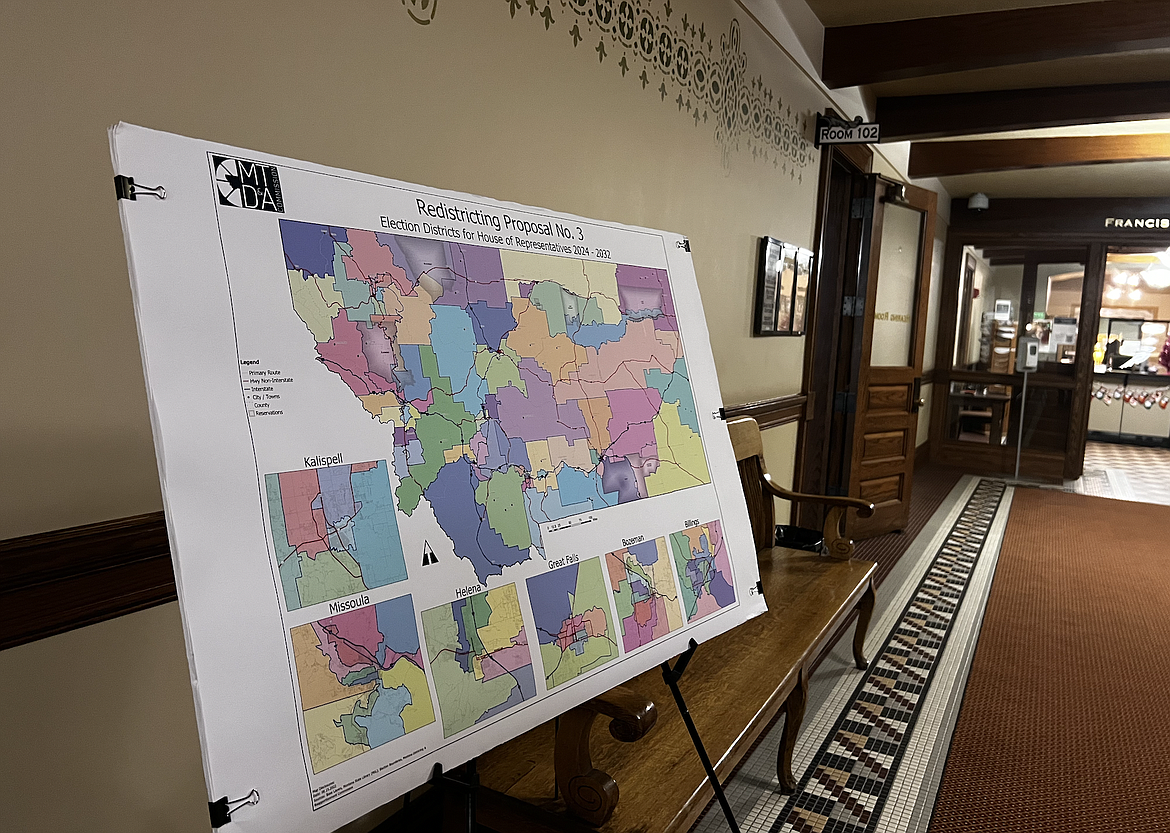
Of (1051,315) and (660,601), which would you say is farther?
(1051,315)

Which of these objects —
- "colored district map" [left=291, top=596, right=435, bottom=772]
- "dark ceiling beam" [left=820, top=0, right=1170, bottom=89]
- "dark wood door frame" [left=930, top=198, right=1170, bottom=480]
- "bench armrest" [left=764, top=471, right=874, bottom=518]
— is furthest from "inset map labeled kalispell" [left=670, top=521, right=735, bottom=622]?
"dark wood door frame" [left=930, top=198, right=1170, bottom=480]

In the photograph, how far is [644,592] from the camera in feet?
4.55

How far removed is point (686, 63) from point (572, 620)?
7.29 ft

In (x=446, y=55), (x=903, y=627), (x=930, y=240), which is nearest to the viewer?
(x=446, y=55)

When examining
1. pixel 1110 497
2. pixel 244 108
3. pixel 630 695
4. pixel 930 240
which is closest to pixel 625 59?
pixel 244 108

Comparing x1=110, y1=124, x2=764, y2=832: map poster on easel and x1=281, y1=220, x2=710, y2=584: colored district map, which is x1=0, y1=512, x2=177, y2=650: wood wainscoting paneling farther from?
x1=281, y1=220, x2=710, y2=584: colored district map

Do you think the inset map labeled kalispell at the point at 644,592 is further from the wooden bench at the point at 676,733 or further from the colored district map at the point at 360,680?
the colored district map at the point at 360,680

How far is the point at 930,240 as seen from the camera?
5504 mm

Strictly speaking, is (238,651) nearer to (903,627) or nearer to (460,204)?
(460,204)

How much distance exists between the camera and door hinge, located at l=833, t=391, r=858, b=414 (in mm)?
4965

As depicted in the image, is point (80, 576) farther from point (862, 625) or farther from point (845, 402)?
point (845, 402)

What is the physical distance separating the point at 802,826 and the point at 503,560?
5.30ft

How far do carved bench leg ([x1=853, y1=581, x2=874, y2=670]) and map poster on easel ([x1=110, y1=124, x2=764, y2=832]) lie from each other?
74.9 inches

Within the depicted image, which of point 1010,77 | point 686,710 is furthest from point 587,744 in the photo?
point 1010,77
